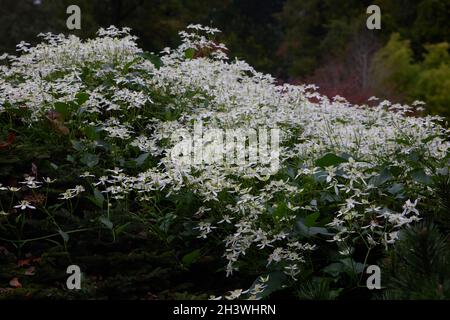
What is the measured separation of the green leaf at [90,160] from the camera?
3.19m

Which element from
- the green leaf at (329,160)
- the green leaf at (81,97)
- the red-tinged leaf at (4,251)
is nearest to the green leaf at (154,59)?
the green leaf at (81,97)

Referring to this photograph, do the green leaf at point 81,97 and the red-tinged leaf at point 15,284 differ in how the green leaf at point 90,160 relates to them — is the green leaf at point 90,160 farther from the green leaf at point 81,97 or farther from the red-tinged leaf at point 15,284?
the red-tinged leaf at point 15,284

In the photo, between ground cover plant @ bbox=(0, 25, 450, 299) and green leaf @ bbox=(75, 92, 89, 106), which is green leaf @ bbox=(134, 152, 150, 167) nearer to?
ground cover plant @ bbox=(0, 25, 450, 299)

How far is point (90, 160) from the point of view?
3.22 metres

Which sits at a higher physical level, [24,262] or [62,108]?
[62,108]

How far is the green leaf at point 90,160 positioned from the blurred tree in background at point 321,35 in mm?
7665

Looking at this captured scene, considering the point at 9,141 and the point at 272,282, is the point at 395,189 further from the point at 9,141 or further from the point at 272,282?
the point at 9,141

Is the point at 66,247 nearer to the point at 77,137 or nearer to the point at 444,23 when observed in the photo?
the point at 77,137

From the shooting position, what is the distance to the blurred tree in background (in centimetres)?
1286

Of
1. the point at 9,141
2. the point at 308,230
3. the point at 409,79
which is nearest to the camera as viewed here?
the point at 308,230

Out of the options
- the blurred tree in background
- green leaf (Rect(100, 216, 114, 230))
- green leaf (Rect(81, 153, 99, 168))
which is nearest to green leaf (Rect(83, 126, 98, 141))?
green leaf (Rect(81, 153, 99, 168))

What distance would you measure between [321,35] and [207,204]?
1956cm

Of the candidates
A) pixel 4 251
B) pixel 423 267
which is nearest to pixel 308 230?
pixel 423 267

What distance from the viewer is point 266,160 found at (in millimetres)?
2990
